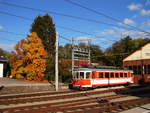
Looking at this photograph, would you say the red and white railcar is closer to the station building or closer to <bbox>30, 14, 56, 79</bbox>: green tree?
the station building

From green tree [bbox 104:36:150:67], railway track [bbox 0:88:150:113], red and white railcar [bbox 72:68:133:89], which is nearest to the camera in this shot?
railway track [bbox 0:88:150:113]

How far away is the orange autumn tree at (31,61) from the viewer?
36531 mm

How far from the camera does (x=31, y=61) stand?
36.8 metres

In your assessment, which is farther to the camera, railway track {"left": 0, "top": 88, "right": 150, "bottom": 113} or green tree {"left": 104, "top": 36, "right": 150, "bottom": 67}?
green tree {"left": 104, "top": 36, "right": 150, "bottom": 67}

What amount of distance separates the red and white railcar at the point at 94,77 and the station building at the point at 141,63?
34.8 ft

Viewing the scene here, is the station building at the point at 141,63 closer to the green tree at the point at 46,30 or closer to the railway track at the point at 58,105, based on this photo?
the railway track at the point at 58,105

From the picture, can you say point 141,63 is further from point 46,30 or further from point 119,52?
point 46,30

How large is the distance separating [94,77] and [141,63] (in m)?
17.2

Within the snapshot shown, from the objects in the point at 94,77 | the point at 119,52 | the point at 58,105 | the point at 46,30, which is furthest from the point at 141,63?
the point at 46,30

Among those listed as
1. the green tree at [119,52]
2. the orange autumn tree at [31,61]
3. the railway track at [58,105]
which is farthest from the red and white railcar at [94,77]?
the green tree at [119,52]

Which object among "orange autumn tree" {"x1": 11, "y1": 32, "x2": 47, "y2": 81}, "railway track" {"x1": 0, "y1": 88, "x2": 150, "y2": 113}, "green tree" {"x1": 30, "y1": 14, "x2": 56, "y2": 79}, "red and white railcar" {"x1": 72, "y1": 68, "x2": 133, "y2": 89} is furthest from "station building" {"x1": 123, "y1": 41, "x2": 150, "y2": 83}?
"green tree" {"x1": 30, "y1": 14, "x2": 56, "y2": 79}

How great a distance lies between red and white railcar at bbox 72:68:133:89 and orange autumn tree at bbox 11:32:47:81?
1476 cm

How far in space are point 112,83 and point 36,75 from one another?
16.2m

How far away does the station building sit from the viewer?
118ft
